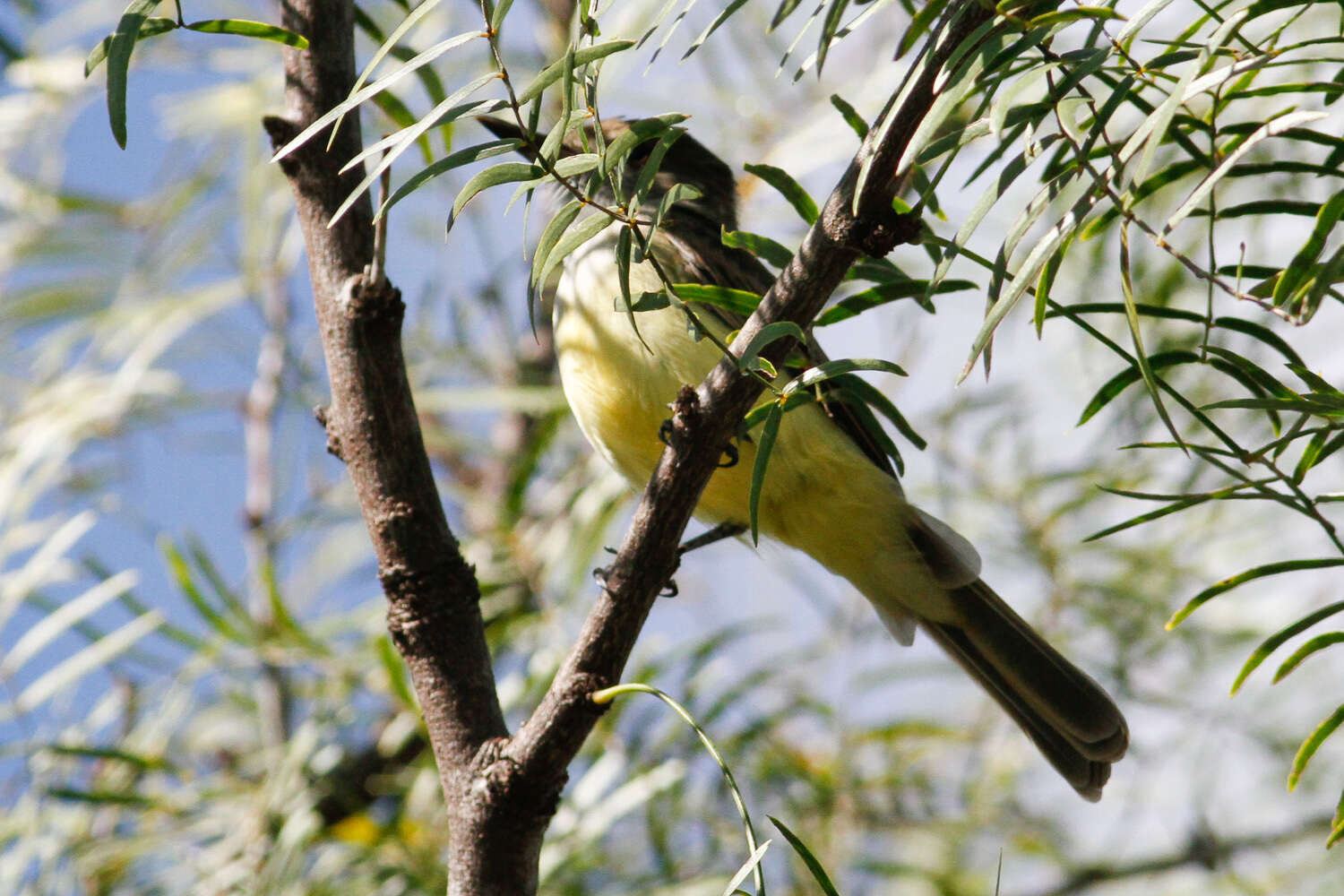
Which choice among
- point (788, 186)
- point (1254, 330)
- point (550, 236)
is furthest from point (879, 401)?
point (550, 236)

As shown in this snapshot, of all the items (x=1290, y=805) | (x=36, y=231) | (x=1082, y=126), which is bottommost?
(x=1290, y=805)

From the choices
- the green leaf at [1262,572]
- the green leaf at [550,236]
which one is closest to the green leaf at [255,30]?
the green leaf at [550,236]

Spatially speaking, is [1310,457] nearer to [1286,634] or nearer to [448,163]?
[1286,634]

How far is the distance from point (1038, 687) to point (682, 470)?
165cm

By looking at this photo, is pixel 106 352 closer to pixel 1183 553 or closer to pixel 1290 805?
pixel 1183 553

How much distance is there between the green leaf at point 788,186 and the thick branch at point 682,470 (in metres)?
0.05

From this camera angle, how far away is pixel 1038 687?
2.98 metres

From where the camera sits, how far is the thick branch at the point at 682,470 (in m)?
1.38

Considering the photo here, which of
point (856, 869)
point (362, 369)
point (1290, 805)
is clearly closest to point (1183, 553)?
point (1290, 805)

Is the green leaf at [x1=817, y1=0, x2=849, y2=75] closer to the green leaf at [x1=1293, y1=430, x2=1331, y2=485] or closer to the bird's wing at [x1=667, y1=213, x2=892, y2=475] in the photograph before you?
the green leaf at [x1=1293, y1=430, x2=1331, y2=485]

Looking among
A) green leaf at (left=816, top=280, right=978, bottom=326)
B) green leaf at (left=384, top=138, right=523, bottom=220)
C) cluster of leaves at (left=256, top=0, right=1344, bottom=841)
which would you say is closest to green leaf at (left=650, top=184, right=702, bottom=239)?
cluster of leaves at (left=256, top=0, right=1344, bottom=841)

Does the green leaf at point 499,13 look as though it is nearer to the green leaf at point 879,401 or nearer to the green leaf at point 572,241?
the green leaf at point 572,241

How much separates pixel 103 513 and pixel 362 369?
1.83 metres

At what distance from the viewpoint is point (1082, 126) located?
4.04ft
